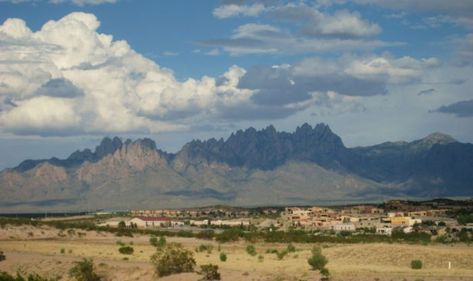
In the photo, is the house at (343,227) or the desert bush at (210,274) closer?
the desert bush at (210,274)

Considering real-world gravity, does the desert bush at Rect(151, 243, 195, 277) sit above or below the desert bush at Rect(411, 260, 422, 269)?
above

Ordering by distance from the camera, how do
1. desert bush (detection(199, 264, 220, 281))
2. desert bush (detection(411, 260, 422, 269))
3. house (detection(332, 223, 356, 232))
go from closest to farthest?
1. desert bush (detection(199, 264, 220, 281))
2. desert bush (detection(411, 260, 422, 269))
3. house (detection(332, 223, 356, 232))

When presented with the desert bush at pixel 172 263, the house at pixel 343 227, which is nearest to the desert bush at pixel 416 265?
the desert bush at pixel 172 263

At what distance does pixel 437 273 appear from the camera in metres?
55.9

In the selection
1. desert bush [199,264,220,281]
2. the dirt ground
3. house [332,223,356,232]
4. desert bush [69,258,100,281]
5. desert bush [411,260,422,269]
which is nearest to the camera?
desert bush [199,264,220,281]

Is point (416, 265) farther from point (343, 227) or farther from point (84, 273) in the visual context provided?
point (343, 227)

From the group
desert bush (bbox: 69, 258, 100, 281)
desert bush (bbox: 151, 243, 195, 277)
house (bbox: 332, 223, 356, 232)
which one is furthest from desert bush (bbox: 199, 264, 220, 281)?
house (bbox: 332, 223, 356, 232)

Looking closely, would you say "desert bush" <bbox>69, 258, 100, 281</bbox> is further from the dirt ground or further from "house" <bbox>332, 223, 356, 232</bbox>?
"house" <bbox>332, 223, 356, 232</bbox>

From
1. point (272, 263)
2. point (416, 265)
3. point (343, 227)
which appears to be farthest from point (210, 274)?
point (343, 227)

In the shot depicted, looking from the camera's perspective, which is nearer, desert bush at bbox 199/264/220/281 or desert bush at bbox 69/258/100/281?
desert bush at bbox 199/264/220/281

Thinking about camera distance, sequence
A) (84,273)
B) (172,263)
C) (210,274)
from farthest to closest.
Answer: (172,263) < (84,273) < (210,274)

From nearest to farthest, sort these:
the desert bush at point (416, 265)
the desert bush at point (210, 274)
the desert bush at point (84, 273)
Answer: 1. the desert bush at point (210, 274)
2. the desert bush at point (84, 273)
3. the desert bush at point (416, 265)

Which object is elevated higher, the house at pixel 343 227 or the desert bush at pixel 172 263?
the desert bush at pixel 172 263

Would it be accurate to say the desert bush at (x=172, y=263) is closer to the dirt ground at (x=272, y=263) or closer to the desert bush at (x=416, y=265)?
the dirt ground at (x=272, y=263)
